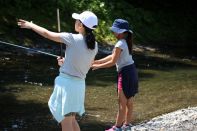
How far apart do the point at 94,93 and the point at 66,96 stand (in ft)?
19.1

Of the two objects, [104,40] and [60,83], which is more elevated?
[104,40]

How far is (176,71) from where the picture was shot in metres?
15.2

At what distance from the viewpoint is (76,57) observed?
5699 millimetres

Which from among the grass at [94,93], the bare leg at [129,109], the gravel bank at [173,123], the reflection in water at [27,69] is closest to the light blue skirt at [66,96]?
the bare leg at [129,109]

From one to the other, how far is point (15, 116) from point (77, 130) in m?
3.34

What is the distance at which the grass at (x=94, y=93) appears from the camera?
903 centimetres

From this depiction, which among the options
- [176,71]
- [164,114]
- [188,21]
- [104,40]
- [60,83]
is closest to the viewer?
[60,83]

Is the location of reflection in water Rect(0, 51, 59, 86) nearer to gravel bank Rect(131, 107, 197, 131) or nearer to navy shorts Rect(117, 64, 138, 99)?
gravel bank Rect(131, 107, 197, 131)

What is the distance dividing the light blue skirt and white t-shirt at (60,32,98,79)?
7 centimetres

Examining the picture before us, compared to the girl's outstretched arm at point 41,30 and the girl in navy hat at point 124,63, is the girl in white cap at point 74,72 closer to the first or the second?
the girl's outstretched arm at point 41,30

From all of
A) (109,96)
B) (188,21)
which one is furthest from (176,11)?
(109,96)

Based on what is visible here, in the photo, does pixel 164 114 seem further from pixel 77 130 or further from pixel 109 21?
pixel 109 21

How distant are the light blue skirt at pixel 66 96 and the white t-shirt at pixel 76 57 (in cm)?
7

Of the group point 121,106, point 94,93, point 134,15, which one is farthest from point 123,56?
point 134,15
